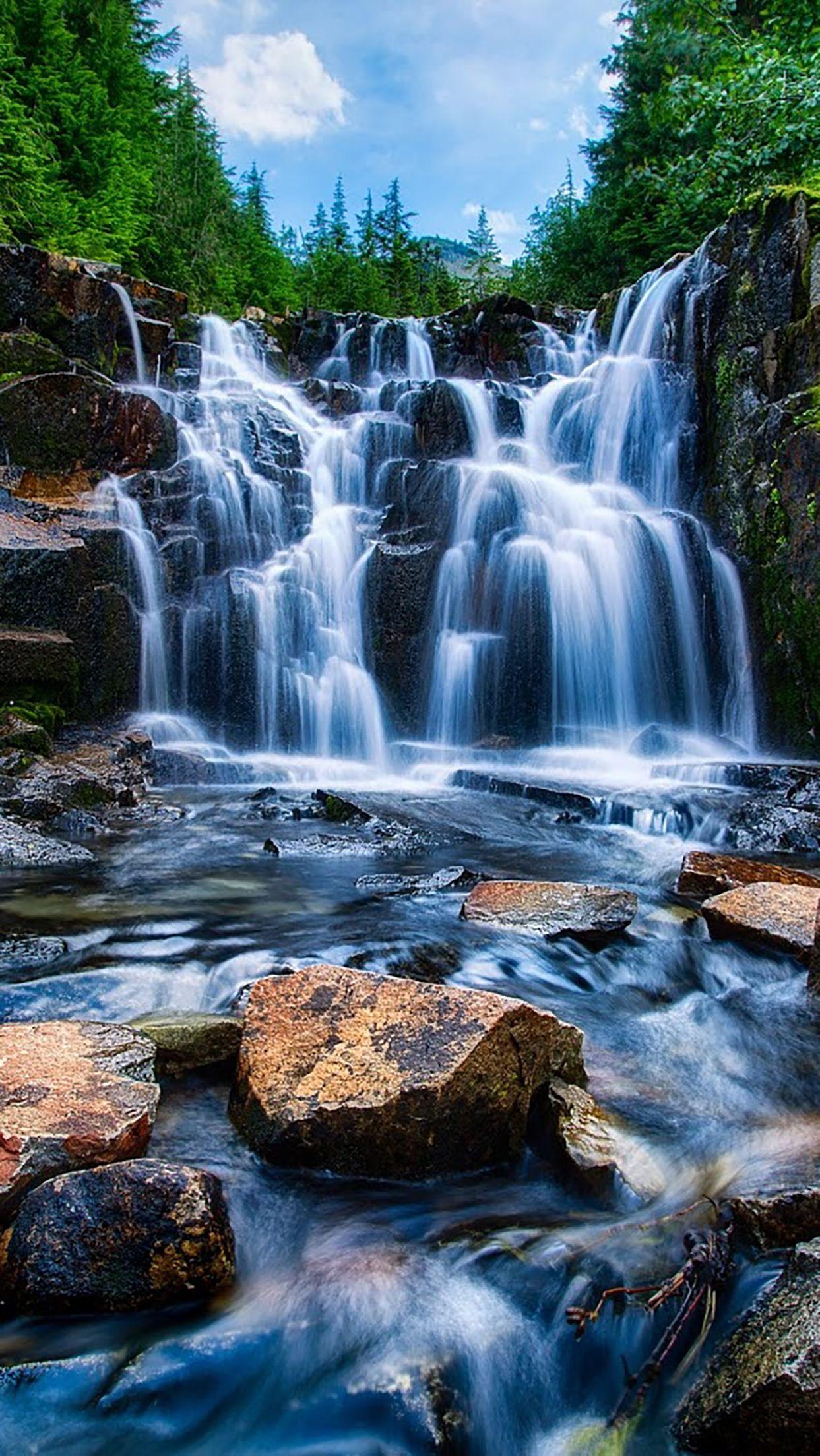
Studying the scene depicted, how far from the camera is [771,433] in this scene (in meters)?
12.2

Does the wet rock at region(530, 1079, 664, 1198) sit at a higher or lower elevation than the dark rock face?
lower

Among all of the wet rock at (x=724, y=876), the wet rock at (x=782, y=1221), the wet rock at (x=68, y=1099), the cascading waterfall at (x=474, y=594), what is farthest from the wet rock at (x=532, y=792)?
the wet rock at (x=782, y=1221)

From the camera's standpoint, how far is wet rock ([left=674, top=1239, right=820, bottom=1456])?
5.92 ft

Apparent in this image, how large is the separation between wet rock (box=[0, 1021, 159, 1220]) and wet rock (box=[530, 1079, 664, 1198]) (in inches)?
58.2

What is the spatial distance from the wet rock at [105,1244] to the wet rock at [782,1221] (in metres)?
1.62

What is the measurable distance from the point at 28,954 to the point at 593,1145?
135 inches

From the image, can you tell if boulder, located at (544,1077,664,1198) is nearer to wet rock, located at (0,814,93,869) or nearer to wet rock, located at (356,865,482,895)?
wet rock, located at (356,865,482,895)

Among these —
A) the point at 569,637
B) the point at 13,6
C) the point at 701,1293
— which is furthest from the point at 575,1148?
the point at 13,6

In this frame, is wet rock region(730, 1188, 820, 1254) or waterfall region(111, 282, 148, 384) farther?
waterfall region(111, 282, 148, 384)

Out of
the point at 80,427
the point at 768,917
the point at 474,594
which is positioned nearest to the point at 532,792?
the point at 474,594

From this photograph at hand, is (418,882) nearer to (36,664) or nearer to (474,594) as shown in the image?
(36,664)

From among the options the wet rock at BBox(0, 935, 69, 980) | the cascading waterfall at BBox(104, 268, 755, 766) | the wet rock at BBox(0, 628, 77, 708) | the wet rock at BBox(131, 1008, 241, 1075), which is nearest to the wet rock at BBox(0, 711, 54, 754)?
the wet rock at BBox(0, 628, 77, 708)

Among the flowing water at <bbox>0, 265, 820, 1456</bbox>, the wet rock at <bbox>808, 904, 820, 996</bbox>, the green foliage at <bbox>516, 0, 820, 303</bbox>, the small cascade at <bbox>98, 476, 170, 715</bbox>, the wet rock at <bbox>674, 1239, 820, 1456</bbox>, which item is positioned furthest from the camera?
the small cascade at <bbox>98, 476, 170, 715</bbox>

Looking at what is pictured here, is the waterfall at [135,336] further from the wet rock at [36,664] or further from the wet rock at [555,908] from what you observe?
the wet rock at [555,908]
